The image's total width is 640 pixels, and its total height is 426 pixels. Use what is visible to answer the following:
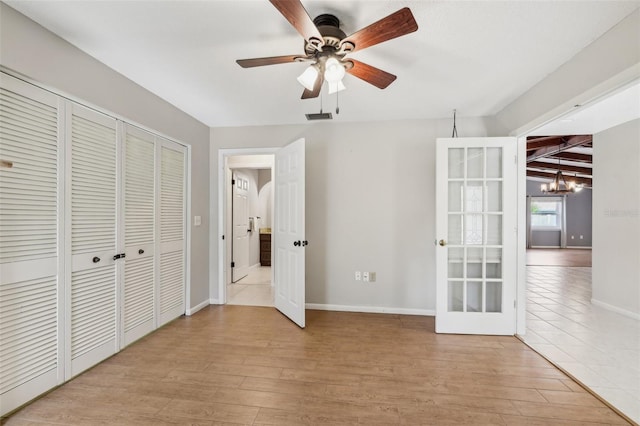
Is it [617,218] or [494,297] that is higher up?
[617,218]

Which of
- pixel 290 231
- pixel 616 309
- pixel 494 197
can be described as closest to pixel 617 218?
pixel 616 309

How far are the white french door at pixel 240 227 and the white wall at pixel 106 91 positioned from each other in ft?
3.98

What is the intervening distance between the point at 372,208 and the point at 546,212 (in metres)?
11.6

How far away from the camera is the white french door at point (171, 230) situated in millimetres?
2998

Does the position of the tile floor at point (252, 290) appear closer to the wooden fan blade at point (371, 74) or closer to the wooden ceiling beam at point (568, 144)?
the wooden fan blade at point (371, 74)

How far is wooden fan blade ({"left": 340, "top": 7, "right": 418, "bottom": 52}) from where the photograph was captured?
50.9 inches

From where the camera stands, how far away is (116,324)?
7.96ft

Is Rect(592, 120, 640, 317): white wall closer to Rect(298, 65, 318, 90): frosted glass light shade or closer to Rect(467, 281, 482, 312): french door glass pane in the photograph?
Rect(467, 281, 482, 312): french door glass pane

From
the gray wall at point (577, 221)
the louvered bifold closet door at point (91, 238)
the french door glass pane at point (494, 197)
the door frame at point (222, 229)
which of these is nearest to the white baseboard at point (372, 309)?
the door frame at point (222, 229)

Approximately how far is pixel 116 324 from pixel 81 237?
857 mm

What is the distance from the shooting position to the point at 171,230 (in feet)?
10.3

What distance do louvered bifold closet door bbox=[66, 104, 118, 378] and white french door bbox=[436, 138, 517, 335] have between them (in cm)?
315

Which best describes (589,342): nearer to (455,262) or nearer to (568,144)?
(455,262)

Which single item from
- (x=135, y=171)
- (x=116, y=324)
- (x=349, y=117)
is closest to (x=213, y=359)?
(x=116, y=324)
